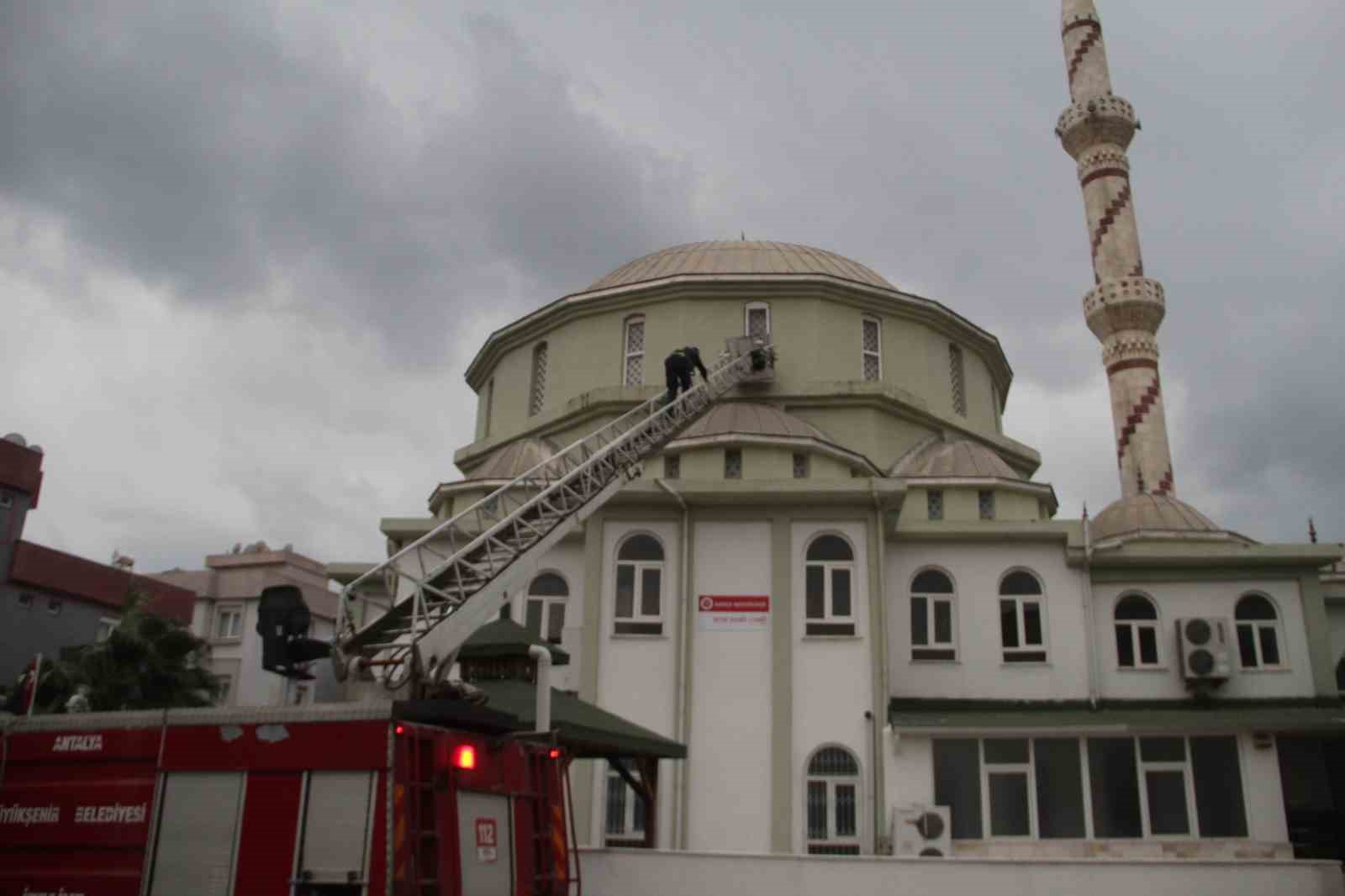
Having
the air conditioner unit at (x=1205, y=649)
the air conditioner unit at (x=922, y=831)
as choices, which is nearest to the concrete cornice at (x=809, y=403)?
the air conditioner unit at (x=1205, y=649)

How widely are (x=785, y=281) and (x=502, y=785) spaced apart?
20872 mm

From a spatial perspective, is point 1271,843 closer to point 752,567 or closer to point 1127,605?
point 1127,605

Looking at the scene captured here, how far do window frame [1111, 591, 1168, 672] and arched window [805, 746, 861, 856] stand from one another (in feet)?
21.4

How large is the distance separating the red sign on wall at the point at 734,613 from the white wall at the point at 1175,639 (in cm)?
712

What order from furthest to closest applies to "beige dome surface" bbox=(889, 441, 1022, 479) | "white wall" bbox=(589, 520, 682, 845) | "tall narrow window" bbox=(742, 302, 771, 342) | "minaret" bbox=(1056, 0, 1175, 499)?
"minaret" bbox=(1056, 0, 1175, 499) < "tall narrow window" bbox=(742, 302, 771, 342) < "beige dome surface" bbox=(889, 441, 1022, 479) < "white wall" bbox=(589, 520, 682, 845)

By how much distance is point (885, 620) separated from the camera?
22484mm

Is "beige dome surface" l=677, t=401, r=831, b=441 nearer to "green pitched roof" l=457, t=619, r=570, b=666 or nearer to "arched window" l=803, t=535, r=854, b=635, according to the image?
"arched window" l=803, t=535, r=854, b=635

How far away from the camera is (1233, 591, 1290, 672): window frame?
24.0 metres

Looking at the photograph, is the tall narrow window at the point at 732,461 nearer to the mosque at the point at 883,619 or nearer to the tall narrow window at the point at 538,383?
the mosque at the point at 883,619

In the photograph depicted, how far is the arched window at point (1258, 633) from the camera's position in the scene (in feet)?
79.0

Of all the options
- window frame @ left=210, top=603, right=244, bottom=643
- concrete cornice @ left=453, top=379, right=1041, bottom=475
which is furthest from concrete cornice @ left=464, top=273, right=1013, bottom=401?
window frame @ left=210, top=603, right=244, bottom=643

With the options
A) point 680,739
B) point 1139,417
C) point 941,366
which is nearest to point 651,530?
point 680,739

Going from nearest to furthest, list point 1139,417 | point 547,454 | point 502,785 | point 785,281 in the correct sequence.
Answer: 1. point 502,785
2. point 547,454
3. point 785,281
4. point 1139,417

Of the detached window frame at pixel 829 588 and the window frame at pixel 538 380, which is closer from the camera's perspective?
the detached window frame at pixel 829 588
